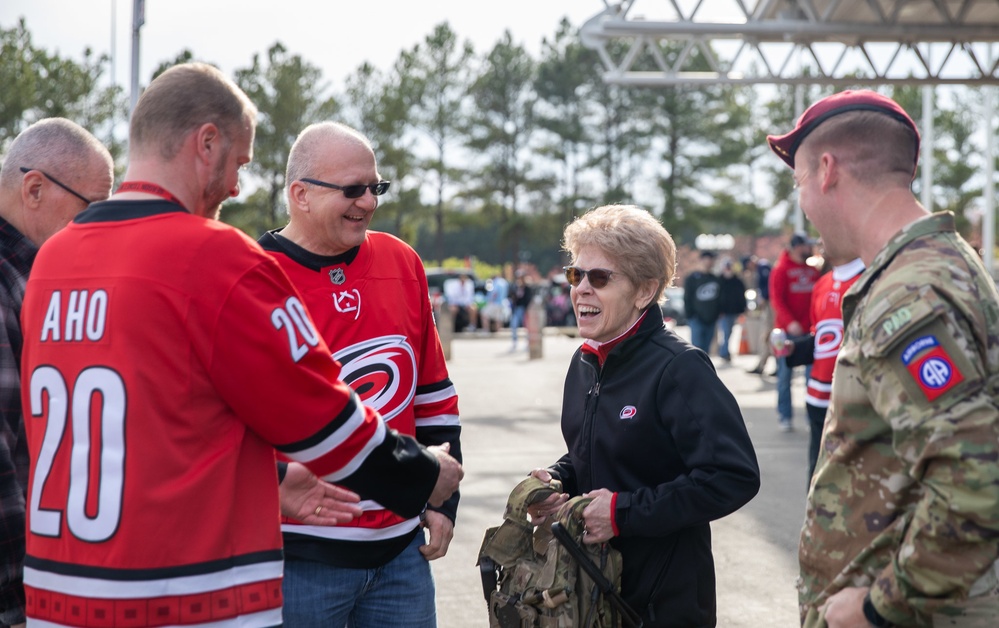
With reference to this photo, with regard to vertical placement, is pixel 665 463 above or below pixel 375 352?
below

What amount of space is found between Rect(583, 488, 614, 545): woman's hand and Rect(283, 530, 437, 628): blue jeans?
533mm

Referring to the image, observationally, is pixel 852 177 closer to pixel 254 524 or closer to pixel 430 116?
pixel 254 524

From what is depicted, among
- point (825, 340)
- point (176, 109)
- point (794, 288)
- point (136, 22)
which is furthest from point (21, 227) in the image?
point (794, 288)

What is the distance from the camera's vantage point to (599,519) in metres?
3.05

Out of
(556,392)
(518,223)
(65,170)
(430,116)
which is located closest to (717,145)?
(518,223)

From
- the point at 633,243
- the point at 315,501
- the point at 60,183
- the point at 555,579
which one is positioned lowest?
the point at 555,579

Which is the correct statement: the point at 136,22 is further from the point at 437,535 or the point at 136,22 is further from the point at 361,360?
the point at 437,535

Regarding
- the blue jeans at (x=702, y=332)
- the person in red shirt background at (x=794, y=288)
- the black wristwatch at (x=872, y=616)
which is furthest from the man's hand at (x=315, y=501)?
the blue jeans at (x=702, y=332)

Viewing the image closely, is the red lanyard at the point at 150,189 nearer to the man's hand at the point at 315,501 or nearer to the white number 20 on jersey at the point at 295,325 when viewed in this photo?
the white number 20 on jersey at the point at 295,325

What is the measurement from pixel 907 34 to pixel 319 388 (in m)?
17.3

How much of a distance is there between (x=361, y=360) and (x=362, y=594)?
2.24ft

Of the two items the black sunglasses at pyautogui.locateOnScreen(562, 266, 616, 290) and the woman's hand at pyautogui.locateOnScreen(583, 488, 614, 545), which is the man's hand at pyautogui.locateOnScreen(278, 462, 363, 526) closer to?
the woman's hand at pyautogui.locateOnScreen(583, 488, 614, 545)

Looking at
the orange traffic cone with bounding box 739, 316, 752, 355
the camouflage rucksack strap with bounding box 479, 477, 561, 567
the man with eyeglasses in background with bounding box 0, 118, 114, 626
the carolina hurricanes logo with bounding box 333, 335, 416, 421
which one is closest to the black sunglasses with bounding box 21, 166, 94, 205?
the man with eyeglasses in background with bounding box 0, 118, 114, 626

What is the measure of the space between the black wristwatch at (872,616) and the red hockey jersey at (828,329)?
15.0 ft
